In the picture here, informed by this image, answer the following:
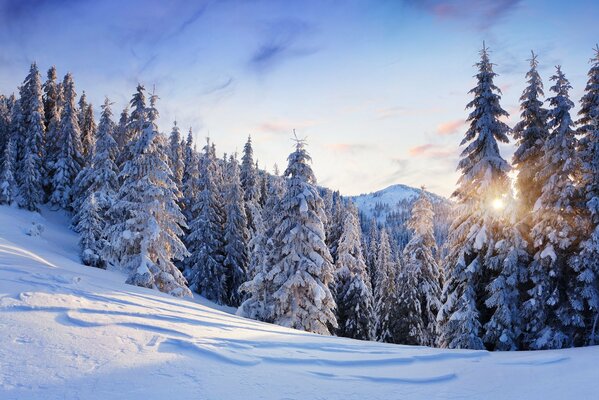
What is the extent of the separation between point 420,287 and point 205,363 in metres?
23.9

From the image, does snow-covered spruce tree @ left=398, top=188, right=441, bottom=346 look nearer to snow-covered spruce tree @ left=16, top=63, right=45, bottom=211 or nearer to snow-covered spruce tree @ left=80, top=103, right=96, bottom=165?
snow-covered spruce tree @ left=16, top=63, right=45, bottom=211

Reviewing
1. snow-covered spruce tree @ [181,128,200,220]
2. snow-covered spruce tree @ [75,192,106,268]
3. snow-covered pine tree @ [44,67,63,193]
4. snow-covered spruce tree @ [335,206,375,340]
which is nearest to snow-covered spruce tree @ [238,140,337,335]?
snow-covered spruce tree @ [335,206,375,340]

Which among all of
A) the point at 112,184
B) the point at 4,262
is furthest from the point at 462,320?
the point at 112,184

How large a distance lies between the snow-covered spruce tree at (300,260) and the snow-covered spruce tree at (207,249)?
693 inches

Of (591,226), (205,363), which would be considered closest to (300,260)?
(591,226)

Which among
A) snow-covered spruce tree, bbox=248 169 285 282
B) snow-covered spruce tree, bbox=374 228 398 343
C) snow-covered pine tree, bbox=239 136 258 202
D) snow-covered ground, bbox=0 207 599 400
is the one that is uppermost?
snow-covered pine tree, bbox=239 136 258 202

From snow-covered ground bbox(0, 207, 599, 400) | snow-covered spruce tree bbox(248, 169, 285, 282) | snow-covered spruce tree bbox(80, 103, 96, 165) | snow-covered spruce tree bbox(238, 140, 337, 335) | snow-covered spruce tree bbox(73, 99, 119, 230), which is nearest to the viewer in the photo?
snow-covered ground bbox(0, 207, 599, 400)

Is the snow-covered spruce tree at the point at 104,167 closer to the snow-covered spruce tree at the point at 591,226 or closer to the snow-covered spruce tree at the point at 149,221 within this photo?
the snow-covered spruce tree at the point at 149,221

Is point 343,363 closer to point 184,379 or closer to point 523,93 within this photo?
point 184,379

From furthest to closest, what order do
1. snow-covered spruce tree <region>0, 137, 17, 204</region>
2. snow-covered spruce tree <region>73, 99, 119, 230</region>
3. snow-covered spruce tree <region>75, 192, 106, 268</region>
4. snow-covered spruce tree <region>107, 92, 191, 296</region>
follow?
snow-covered spruce tree <region>0, 137, 17, 204</region> < snow-covered spruce tree <region>73, 99, 119, 230</region> < snow-covered spruce tree <region>75, 192, 106, 268</region> < snow-covered spruce tree <region>107, 92, 191, 296</region>

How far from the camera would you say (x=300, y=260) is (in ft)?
61.0

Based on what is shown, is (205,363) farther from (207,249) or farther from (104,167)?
(104,167)

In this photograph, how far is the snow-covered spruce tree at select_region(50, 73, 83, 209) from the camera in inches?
1672

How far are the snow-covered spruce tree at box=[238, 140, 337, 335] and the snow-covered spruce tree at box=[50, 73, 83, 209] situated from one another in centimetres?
3495
